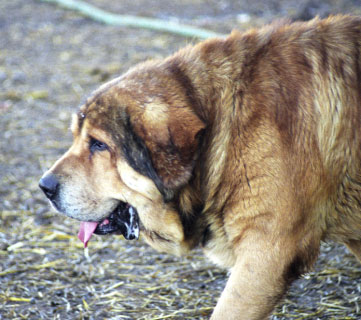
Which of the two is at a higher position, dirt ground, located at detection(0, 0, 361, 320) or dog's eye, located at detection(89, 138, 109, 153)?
dog's eye, located at detection(89, 138, 109, 153)

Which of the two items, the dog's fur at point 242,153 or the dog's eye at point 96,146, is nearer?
the dog's fur at point 242,153

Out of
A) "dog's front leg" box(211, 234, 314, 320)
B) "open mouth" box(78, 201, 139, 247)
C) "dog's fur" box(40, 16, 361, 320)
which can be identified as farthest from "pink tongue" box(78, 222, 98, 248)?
"dog's front leg" box(211, 234, 314, 320)

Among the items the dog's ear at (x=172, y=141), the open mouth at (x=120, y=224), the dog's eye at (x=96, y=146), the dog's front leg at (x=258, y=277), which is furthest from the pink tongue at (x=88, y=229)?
the dog's front leg at (x=258, y=277)

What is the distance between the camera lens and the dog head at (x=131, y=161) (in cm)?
312

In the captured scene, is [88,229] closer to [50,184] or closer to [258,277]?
[50,184]

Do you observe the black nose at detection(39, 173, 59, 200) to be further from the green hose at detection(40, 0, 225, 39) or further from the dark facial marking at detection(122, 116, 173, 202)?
the green hose at detection(40, 0, 225, 39)

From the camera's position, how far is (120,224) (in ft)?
11.6

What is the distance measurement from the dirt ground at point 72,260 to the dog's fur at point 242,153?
67 cm

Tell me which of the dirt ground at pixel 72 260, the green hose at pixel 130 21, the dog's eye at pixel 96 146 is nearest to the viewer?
the dog's eye at pixel 96 146

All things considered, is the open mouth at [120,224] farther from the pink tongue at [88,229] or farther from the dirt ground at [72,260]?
the dirt ground at [72,260]

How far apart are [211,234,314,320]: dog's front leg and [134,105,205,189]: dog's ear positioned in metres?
0.54

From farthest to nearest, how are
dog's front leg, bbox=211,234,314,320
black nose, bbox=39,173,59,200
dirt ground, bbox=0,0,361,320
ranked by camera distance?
1. dirt ground, bbox=0,0,361,320
2. black nose, bbox=39,173,59,200
3. dog's front leg, bbox=211,234,314,320

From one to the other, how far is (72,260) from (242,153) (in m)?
2.05

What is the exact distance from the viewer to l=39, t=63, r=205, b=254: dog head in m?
3.12
